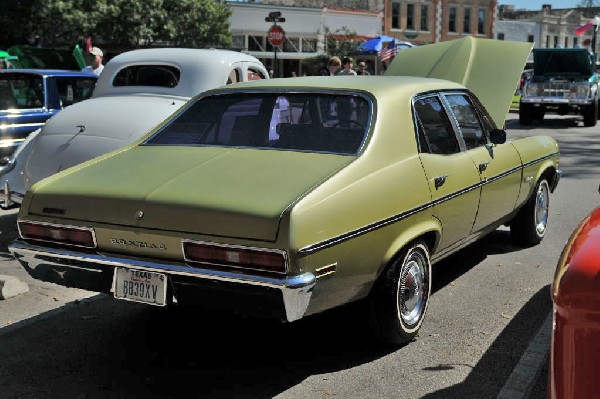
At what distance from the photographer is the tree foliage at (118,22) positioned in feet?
75.6

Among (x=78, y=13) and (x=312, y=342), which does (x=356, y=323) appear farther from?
(x=78, y=13)


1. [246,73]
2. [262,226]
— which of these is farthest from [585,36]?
[262,226]

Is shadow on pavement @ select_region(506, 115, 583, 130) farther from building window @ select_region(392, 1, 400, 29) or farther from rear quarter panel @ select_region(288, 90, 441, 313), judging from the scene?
building window @ select_region(392, 1, 400, 29)

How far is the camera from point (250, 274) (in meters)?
3.20

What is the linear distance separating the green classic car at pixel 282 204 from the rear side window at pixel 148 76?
10.3 feet

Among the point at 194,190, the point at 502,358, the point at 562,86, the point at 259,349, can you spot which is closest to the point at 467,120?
the point at 502,358

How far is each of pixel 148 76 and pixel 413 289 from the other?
16.4 ft

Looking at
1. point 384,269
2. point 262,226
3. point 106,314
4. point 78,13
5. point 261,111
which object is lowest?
point 106,314

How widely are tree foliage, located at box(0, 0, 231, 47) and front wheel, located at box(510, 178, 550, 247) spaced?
65.6 ft

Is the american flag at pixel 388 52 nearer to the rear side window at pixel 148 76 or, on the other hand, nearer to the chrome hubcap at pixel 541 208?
the rear side window at pixel 148 76

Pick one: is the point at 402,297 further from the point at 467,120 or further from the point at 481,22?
the point at 481,22

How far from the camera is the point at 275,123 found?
4.36m

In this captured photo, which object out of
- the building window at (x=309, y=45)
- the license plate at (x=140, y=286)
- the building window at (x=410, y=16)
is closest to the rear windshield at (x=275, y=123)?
the license plate at (x=140, y=286)

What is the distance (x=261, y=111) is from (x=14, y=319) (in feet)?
7.23
